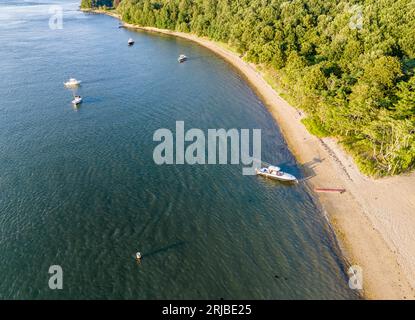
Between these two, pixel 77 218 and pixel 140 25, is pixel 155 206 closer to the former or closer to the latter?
pixel 77 218

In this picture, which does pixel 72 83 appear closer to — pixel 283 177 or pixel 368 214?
pixel 283 177

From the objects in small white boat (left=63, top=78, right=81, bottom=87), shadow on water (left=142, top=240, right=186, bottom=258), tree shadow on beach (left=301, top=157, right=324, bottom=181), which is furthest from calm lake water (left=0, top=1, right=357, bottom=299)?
small white boat (left=63, top=78, right=81, bottom=87)

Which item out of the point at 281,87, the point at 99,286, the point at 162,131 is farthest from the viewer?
the point at 281,87

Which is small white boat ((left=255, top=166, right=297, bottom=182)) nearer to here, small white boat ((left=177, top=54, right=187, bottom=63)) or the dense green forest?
the dense green forest

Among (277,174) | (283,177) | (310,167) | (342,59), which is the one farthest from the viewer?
(342,59)

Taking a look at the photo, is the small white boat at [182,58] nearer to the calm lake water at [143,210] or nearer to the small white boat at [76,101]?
the calm lake water at [143,210]

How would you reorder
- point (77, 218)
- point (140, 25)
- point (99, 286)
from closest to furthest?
point (99, 286)
point (77, 218)
point (140, 25)

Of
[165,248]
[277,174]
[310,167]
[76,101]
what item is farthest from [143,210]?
[76,101]

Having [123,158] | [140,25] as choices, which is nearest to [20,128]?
[123,158]
